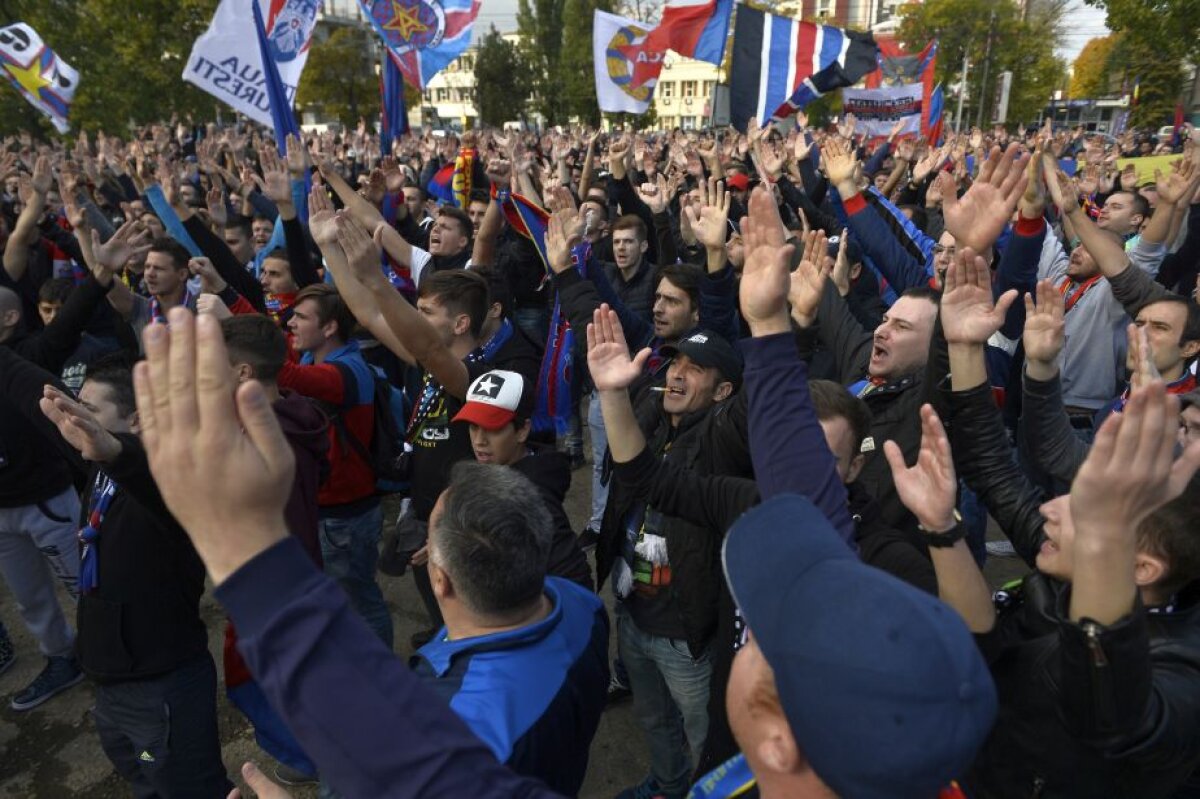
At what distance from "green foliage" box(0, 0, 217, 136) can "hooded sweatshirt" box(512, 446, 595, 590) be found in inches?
1055

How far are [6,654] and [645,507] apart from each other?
3636mm

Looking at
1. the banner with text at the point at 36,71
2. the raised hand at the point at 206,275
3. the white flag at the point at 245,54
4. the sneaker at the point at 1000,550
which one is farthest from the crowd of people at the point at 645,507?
the banner with text at the point at 36,71

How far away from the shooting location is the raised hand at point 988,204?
2553mm

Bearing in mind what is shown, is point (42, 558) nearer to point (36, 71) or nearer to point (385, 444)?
point (385, 444)

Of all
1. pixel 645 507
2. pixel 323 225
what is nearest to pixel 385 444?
pixel 323 225

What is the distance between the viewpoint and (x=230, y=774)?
3.28 meters

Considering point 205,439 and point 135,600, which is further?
point 135,600

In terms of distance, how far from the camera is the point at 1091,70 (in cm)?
6850

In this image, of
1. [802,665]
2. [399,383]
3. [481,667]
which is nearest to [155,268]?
[399,383]

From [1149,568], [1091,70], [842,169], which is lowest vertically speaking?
[1149,568]

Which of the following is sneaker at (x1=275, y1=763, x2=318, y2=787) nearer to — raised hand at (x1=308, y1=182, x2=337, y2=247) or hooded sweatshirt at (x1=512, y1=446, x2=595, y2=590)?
hooded sweatshirt at (x1=512, y1=446, x2=595, y2=590)

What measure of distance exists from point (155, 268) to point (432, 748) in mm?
4530

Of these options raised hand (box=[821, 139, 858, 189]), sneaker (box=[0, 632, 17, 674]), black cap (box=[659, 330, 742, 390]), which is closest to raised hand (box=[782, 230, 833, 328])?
black cap (box=[659, 330, 742, 390])

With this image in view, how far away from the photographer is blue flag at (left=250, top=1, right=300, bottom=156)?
23.1ft
